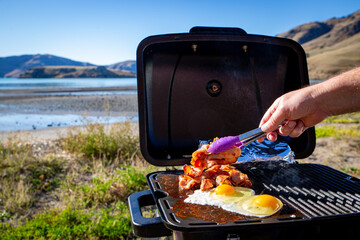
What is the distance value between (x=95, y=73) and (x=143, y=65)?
91.1m

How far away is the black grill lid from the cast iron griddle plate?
0.95 feet

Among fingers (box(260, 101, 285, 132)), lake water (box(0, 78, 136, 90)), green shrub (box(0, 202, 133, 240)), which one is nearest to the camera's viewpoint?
fingers (box(260, 101, 285, 132))

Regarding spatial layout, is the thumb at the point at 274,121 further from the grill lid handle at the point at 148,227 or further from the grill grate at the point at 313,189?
→ the grill lid handle at the point at 148,227

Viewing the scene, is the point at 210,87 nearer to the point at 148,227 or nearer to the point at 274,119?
the point at 274,119

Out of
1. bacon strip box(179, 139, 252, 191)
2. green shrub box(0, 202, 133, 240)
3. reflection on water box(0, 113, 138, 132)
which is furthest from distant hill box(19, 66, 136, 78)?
bacon strip box(179, 139, 252, 191)

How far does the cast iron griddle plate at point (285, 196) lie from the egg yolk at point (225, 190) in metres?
0.17

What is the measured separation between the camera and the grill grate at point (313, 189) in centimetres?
154

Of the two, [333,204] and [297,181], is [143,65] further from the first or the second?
[333,204]

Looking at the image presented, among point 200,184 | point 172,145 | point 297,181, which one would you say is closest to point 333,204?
point 297,181

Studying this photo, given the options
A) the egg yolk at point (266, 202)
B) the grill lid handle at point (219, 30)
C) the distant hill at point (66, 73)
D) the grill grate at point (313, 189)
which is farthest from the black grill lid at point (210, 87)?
the distant hill at point (66, 73)

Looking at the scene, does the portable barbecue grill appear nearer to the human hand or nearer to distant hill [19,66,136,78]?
the human hand

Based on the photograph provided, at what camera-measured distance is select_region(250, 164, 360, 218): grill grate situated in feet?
5.05

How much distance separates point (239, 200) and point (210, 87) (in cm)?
113

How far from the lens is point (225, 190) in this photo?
68.6 inches
